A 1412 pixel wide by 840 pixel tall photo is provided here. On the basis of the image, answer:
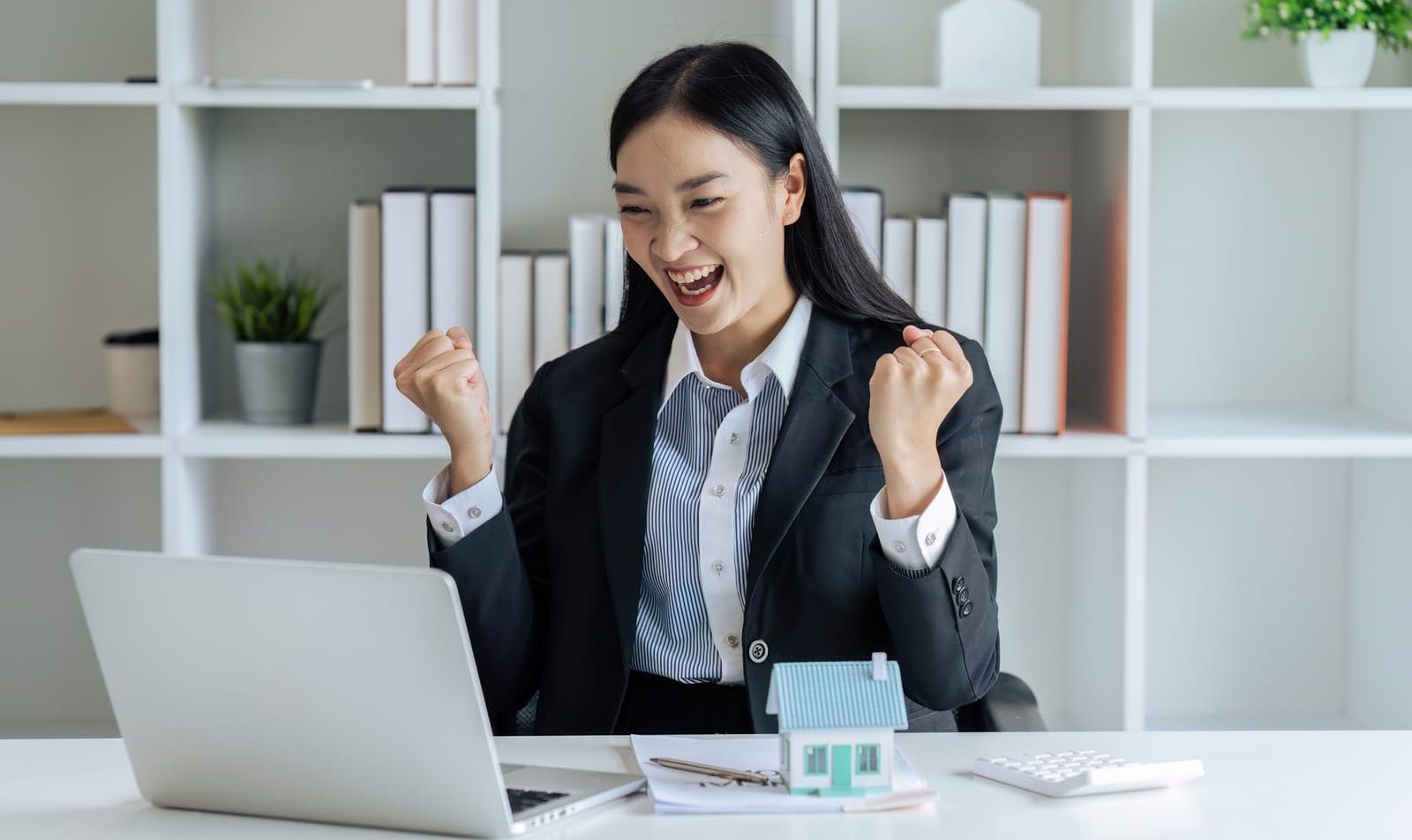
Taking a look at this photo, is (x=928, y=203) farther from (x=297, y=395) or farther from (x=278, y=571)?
(x=278, y=571)

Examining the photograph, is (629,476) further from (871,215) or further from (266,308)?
(266,308)

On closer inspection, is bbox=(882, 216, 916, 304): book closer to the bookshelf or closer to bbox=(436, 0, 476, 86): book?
the bookshelf

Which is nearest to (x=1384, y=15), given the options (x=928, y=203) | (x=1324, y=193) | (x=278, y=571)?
(x=1324, y=193)

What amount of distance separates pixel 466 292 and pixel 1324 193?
1377 mm

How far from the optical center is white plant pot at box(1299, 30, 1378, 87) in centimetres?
210

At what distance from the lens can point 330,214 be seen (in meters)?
2.36

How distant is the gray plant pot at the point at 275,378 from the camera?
2.16 meters

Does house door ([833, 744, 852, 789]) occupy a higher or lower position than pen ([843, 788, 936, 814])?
higher

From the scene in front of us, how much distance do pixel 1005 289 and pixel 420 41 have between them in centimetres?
87

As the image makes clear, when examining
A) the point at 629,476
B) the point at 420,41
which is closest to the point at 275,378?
the point at 420,41

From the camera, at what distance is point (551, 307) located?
211cm

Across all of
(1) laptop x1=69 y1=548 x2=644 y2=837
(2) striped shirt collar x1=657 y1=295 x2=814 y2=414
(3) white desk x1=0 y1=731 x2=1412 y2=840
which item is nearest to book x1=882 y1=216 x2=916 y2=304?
(2) striped shirt collar x1=657 y1=295 x2=814 y2=414

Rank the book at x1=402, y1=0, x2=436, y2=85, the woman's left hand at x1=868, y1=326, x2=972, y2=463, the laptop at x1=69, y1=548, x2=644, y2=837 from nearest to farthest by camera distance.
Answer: the laptop at x1=69, y1=548, x2=644, y2=837 < the woman's left hand at x1=868, y1=326, x2=972, y2=463 < the book at x1=402, y1=0, x2=436, y2=85

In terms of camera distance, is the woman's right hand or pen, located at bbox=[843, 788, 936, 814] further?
the woman's right hand
